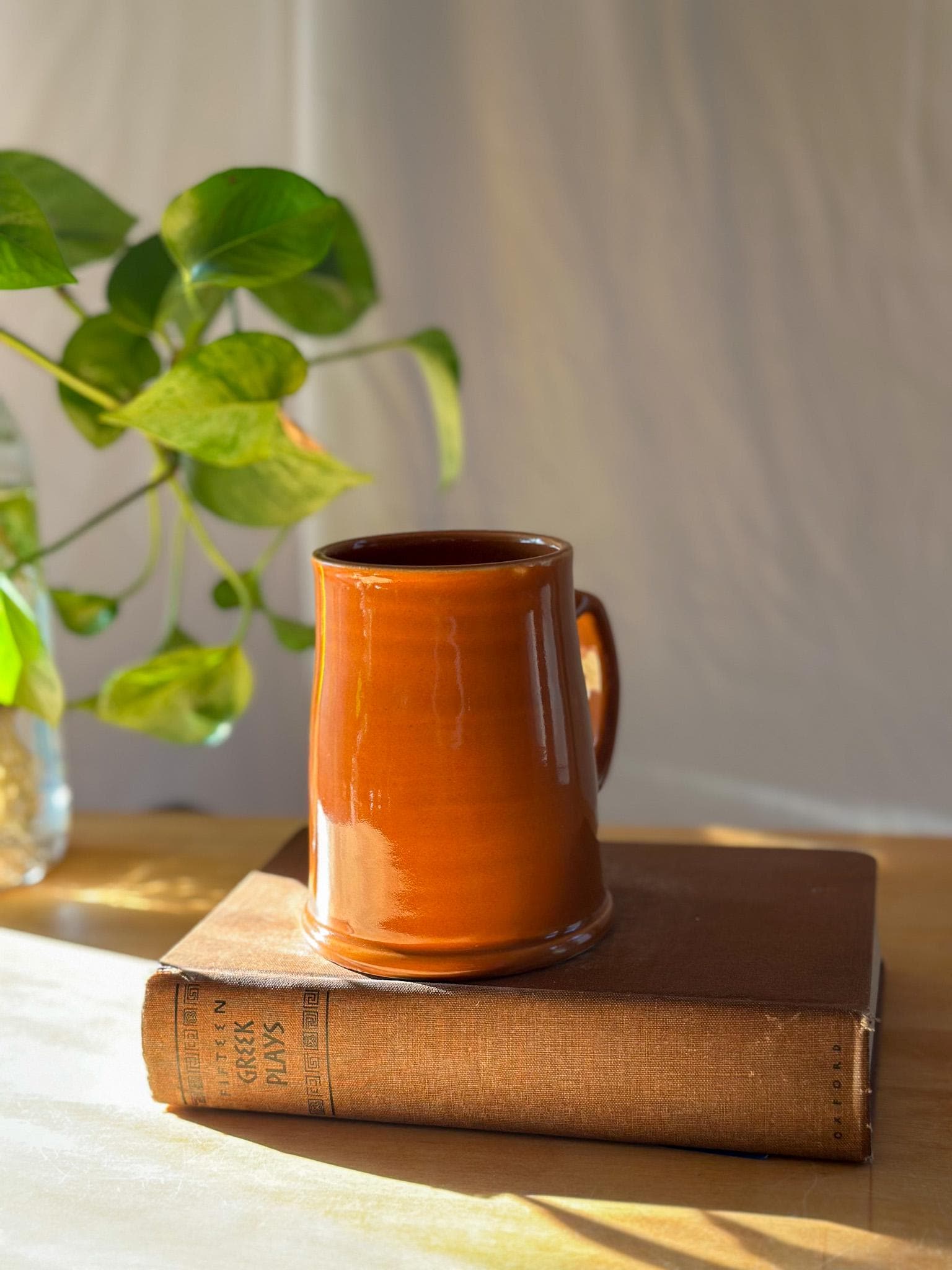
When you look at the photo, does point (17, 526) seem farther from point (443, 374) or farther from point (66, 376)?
point (443, 374)

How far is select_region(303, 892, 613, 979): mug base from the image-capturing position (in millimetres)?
463

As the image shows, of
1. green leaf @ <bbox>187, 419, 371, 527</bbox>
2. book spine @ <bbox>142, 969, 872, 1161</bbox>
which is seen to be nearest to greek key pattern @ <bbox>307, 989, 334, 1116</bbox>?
book spine @ <bbox>142, 969, 872, 1161</bbox>

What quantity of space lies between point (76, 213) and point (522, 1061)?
496mm

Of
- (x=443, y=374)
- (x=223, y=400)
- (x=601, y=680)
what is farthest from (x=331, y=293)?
(x=601, y=680)

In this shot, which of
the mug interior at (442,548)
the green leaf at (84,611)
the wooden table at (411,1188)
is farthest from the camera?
the green leaf at (84,611)

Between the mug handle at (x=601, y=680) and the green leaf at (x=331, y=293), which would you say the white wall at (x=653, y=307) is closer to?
the green leaf at (x=331, y=293)

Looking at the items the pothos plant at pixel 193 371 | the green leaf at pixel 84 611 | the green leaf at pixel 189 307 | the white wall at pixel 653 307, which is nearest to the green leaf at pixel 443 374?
the pothos plant at pixel 193 371

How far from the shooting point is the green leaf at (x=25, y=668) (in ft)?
1.97

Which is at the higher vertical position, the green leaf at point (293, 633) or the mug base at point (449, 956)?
the green leaf at point (293, 633)

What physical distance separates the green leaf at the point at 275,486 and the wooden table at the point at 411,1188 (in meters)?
0.26

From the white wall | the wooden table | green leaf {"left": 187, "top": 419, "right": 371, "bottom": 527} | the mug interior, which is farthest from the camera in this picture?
the white wall

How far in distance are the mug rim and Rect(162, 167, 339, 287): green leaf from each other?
→ 142 millimetres

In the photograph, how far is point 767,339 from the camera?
106 cm

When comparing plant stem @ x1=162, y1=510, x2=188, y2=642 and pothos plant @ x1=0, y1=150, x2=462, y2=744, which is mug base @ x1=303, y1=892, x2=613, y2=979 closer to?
pothos plant @ x1=0, y1=150, x2=462, y2=744
